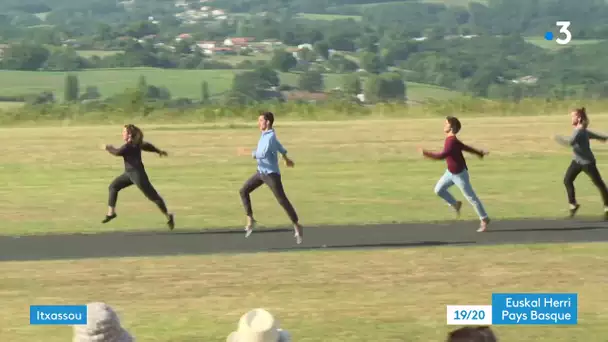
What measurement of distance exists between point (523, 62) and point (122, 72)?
4384 centimetres

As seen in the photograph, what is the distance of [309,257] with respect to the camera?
16234 millimetres

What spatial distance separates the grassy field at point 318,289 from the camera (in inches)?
468

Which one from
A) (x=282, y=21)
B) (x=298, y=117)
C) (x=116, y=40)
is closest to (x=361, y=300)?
(x=298, y=117)

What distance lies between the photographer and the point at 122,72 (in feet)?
379

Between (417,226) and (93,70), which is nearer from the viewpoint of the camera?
(417,226)

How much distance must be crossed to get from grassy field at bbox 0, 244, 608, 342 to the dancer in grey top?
303cm

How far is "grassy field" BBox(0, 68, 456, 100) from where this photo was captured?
103 meters

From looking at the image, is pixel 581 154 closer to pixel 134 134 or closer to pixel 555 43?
pixel 134 134

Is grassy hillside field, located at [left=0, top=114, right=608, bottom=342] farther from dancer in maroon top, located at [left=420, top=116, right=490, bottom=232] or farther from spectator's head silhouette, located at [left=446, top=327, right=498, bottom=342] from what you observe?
spectator's head silhouette, located at [left=446, top=327, right=498, bottom=342]

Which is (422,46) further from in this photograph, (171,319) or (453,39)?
(171,319)

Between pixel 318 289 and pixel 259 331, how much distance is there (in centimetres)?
789

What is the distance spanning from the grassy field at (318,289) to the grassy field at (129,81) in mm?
81075
